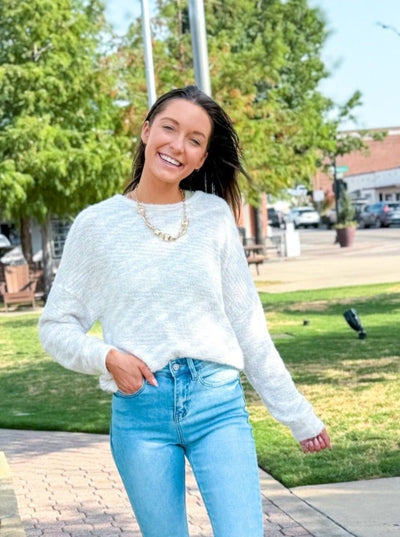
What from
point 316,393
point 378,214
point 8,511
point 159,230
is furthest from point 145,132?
point 378,214

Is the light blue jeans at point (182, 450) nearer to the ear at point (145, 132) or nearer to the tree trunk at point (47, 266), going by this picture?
the ear at point (145, 132)

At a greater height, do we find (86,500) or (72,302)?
(72,302)

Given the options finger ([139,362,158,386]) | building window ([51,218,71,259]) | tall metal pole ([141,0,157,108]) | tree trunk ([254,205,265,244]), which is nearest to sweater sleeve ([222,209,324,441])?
finger ([139,362,158,386])

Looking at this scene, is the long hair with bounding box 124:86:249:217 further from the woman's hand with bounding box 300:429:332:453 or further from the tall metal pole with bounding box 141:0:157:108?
the tall metal pole with bounding box 141:0:157:108

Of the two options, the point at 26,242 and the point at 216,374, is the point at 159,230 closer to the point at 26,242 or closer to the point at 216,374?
the point at 216,374

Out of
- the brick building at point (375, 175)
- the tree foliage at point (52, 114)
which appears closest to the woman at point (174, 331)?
the tree foliage at point (52, 114)

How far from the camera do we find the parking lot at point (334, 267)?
2728 cm

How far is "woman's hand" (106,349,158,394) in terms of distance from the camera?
123 inches

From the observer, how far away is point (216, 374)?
3.22m

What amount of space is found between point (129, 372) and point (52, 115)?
80.5 feet

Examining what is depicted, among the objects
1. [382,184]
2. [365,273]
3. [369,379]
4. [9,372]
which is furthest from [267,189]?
[382,184]

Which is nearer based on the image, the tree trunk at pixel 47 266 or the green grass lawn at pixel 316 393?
the green grass lawn at pixel 316 393

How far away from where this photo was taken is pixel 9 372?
14680mm

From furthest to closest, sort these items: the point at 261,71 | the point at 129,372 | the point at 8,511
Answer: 1. the point at 261,71
2. the point at 8,511
3. the point at 129,372
